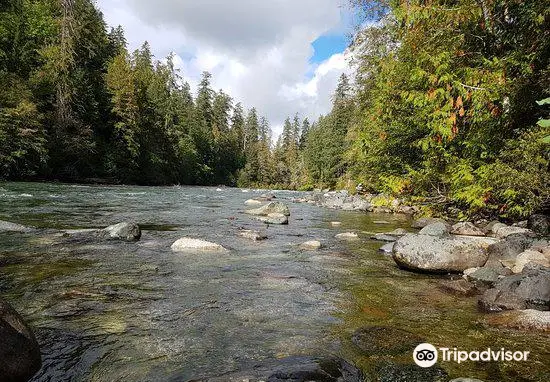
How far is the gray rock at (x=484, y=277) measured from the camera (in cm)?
592

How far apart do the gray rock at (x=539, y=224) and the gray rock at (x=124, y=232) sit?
9.42m

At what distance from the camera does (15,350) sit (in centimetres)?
274

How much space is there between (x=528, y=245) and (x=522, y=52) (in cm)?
420

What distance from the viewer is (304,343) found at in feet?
11.9

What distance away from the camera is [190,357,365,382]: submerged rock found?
262 cm

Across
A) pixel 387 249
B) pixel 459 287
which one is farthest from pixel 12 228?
pixel 459 287

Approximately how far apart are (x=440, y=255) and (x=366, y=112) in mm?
12778

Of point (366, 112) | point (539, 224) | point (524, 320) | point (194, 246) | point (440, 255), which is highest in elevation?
point (366, 112)

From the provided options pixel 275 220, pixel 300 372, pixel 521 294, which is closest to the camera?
pixel 300 372

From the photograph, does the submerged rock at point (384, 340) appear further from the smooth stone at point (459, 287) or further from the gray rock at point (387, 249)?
the gray rock at point (387, 249)

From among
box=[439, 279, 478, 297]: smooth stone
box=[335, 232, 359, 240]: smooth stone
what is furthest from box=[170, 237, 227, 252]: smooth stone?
box=[439, 279, 478, 297]: smooth stone

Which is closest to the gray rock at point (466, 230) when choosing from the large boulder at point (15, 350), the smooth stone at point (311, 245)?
the smooth stone at point (311, 245)

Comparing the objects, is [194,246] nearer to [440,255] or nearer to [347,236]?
[347,236]

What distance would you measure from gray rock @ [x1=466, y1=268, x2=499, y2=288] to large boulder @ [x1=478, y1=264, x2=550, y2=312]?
0.80 m
